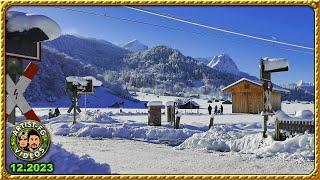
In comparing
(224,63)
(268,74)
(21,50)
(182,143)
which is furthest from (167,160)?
(21,50)

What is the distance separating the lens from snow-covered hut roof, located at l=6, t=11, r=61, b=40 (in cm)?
545

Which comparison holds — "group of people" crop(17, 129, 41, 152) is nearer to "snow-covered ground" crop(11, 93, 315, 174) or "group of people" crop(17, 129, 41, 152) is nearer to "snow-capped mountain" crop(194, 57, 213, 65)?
"snow-covered ground" crop(11, 93, 315, 174)

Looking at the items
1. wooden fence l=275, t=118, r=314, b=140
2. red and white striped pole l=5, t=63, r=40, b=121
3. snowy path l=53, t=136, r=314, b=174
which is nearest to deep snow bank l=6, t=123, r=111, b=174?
snowy path l=53, t=136, r=314, b=174

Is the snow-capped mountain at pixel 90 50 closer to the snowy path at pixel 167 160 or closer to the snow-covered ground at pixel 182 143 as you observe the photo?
the snow-covered ground at pixel 182 143

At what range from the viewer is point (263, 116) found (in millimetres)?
6383

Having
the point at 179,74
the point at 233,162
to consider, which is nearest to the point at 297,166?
the point at 233,162

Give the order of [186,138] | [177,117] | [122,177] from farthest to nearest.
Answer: [177,117], [186,138], [122,177]

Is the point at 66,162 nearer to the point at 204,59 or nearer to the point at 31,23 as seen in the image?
the point at 31,23

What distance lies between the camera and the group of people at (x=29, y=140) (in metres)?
5.54

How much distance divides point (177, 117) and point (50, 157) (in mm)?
2543

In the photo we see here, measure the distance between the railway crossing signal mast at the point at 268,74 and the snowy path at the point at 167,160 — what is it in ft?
2.05

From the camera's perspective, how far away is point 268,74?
239 inches

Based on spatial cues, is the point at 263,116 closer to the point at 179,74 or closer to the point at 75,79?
the point at 179,74

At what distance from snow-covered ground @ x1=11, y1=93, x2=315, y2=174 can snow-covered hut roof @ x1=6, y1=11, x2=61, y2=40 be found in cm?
97
